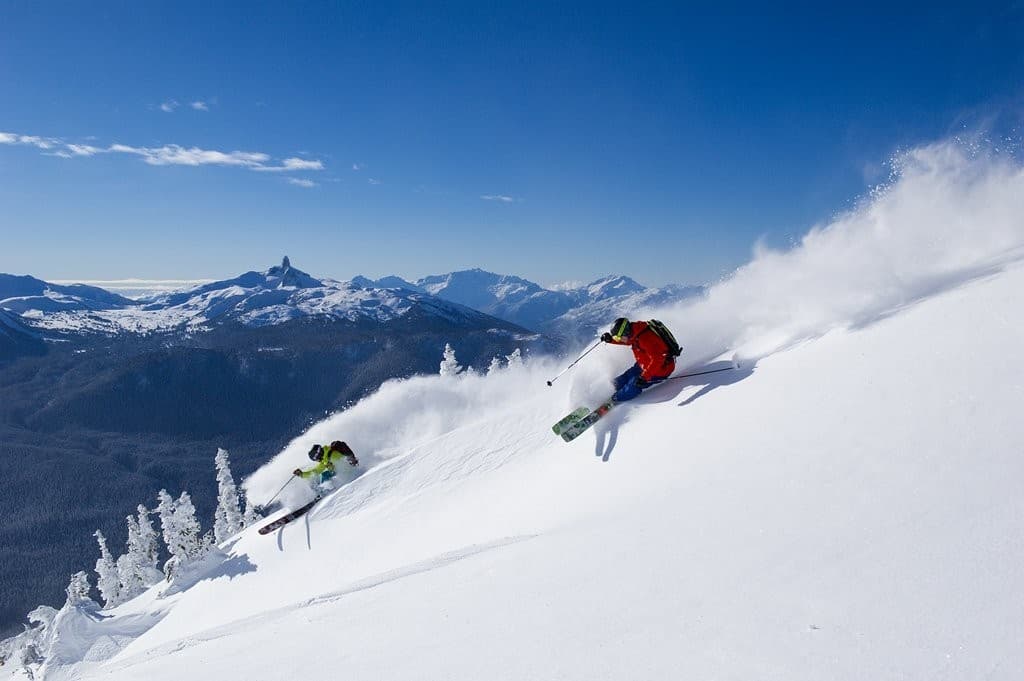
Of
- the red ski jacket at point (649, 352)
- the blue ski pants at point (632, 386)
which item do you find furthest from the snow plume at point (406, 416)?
the red ski jacket at point (649, 352)

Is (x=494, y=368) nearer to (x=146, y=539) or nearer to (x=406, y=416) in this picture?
(x=406, y=416)

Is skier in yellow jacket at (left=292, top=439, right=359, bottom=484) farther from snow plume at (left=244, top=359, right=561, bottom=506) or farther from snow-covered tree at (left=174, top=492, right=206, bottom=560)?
snow-covered tree at (left=174, top=492, right=206, bottom=560)

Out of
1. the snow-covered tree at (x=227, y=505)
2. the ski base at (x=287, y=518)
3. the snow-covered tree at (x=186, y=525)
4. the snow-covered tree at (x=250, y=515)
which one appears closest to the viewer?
the ski base at (x=287, y=518)

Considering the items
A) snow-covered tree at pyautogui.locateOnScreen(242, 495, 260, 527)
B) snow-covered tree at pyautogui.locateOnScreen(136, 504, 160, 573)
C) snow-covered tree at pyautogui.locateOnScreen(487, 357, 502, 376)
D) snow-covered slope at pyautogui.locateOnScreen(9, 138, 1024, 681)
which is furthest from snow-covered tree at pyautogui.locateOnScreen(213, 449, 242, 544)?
snow-covered slope at pyautogui.locateOnScreen(9, 138, 1024, 681)

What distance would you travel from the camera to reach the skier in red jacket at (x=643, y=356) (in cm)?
1238

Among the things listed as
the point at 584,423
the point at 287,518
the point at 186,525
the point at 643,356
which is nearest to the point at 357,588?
the point at 584,423

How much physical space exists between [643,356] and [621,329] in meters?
0.94

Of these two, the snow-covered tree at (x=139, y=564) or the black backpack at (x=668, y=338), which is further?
the snow-covered tree at (x=139, y=564)

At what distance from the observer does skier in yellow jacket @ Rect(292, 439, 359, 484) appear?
18.1m

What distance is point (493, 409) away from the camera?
20984mm

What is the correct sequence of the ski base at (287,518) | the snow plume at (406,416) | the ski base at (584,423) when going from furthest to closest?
the snow plume at (406,416)
the ski base at (287,518)
the ski base at (584,423)

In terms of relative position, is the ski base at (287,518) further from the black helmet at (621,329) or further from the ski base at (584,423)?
the black helmet at (621,329)

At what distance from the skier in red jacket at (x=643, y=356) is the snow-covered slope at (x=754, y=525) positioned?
23.2 inches

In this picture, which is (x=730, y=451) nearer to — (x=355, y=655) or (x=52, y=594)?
(x=355, y=655)
